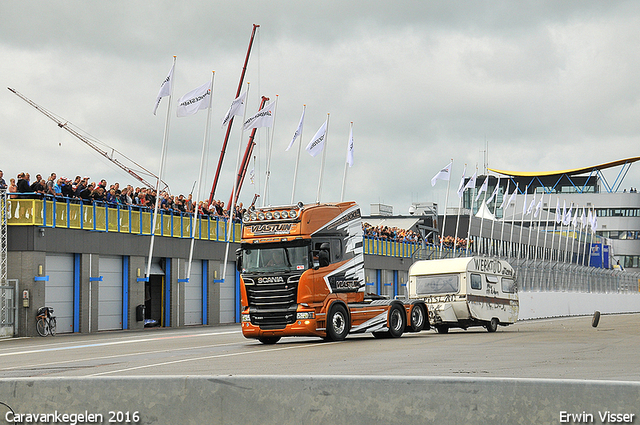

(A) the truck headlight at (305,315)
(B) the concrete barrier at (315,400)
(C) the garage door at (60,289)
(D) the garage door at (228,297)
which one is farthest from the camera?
(D) the garage door at (228,297)

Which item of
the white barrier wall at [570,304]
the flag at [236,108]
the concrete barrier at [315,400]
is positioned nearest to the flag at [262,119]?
the flag at [236,108]

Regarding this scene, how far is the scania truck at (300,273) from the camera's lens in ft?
73.7

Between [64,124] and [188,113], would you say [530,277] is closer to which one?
[188,113]

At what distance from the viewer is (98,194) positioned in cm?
3397

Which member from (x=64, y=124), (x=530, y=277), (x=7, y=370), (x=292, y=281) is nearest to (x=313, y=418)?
(x=7, y=370)

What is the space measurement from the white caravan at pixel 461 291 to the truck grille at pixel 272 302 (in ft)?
29.5

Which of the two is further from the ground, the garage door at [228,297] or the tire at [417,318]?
the tire at [417,318]

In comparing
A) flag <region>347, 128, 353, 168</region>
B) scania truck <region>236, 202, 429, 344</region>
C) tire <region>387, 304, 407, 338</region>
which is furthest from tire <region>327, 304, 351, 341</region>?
flag <region>347, 128, 353, 168</region>

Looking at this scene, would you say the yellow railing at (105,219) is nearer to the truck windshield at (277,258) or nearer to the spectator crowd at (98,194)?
the spectator crowd at (98,194)

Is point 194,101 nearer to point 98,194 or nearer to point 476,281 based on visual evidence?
point 98,194

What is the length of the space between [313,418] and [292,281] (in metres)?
15.9

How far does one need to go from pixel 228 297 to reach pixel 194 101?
41.6 ft

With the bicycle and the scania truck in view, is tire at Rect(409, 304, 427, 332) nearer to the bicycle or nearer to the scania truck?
the scania truck

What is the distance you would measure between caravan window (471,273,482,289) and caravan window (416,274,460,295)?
0.55 meters
